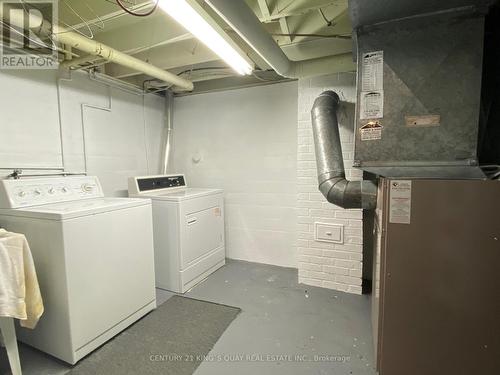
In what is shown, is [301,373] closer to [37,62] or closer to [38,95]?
[38,95]

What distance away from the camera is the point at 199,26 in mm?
1542

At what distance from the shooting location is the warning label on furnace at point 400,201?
50.8 inches

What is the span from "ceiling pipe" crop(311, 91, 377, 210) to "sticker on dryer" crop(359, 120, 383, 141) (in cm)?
46

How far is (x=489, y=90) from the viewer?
150 cm

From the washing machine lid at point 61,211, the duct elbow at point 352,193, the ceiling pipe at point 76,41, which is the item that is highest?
the ceiling pipe at point 76,41

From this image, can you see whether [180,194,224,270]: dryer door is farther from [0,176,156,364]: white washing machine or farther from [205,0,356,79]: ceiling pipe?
[205,0,356,79]: ceiling pipe

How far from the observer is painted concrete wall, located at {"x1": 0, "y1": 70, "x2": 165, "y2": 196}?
207 centimetres

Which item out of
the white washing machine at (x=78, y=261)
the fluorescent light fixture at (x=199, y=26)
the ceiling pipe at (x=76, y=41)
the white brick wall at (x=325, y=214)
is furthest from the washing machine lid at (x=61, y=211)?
the white brick wall at (x=325, y=214)

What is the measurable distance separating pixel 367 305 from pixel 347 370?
822 mm

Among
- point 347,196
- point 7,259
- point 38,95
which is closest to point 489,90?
point 347,196

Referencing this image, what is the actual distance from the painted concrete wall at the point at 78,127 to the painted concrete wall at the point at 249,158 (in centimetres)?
46

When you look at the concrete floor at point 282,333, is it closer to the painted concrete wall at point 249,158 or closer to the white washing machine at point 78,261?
the white washing machine at point 78,261

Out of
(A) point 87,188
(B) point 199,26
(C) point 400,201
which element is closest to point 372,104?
(C) point 400,201

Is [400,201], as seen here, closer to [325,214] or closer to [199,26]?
[325,214]
